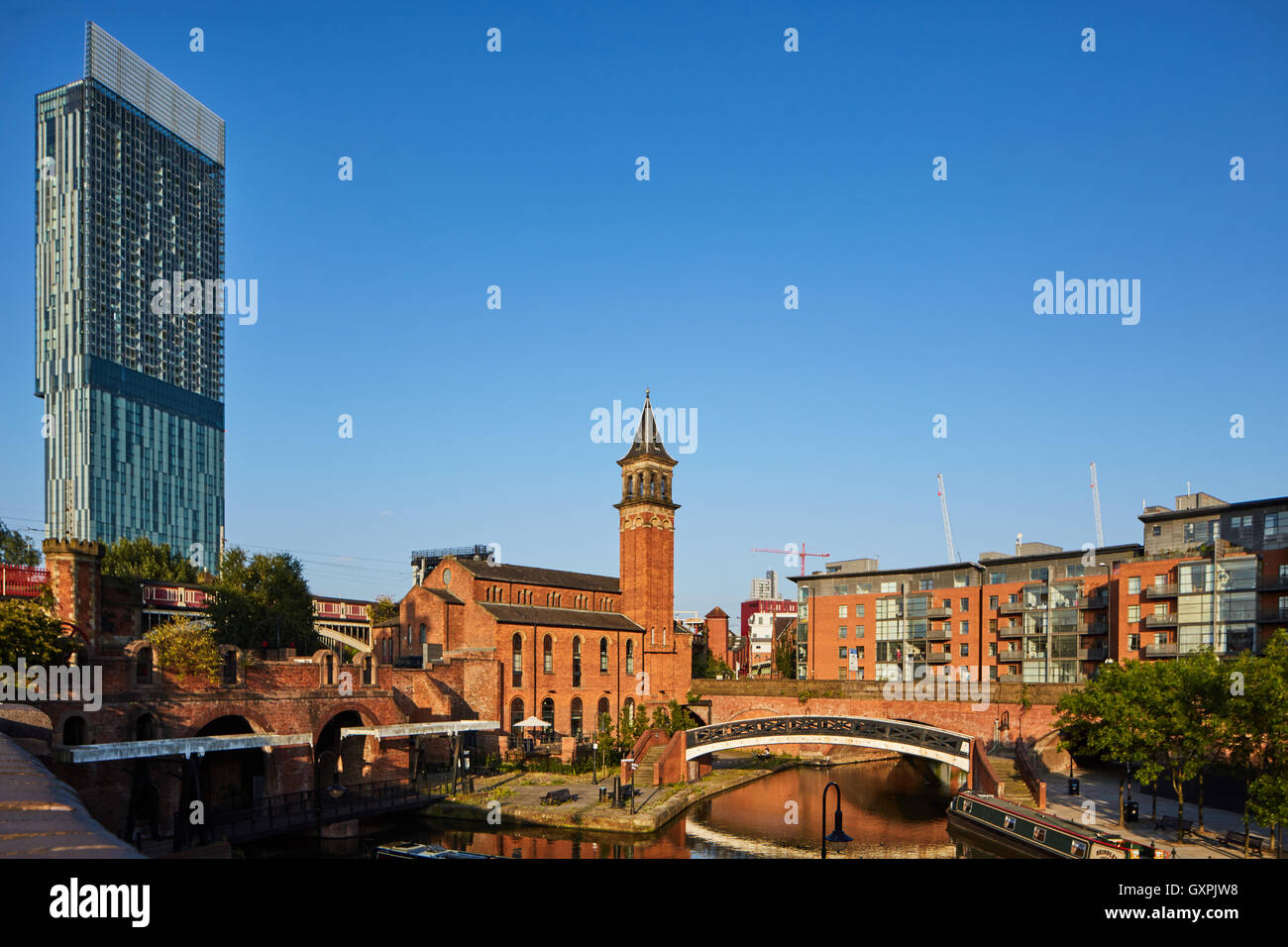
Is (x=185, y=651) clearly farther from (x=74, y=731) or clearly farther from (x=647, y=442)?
(x=647, y=442)

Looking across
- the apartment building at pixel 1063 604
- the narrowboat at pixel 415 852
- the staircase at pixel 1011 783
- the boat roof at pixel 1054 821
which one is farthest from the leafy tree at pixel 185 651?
the apartment building at pixel 1063 604

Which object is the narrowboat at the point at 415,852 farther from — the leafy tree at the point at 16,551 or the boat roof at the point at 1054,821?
the leafy tree at the point at 16,551

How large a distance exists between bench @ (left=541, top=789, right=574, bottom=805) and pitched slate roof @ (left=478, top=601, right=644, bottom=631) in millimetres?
19417

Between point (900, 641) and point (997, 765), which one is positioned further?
point (900, 641)

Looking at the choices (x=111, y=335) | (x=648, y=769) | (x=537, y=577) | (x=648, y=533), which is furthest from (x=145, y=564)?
(x=111, y=335)

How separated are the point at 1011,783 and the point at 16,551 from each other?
93187mm

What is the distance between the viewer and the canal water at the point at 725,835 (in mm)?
43344

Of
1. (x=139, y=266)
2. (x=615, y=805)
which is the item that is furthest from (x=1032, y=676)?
(x=139, y=266)

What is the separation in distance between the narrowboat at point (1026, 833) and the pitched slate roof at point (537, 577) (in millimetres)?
38844

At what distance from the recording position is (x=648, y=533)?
274ft
